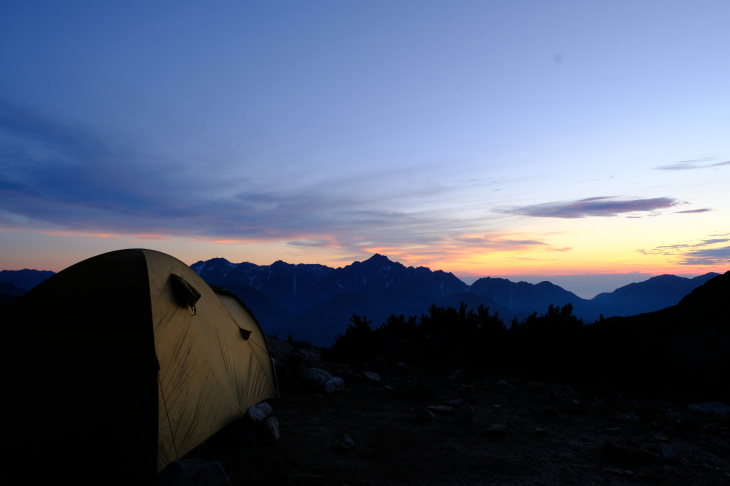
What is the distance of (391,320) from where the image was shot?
1891 cm

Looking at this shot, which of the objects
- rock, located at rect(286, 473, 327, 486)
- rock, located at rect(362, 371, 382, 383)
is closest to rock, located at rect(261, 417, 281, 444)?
rock, located at rect(286, 473, 327, 486)

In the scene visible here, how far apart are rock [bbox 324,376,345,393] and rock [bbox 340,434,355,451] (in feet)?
11.5

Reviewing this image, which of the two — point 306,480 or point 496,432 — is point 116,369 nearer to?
point 306,480

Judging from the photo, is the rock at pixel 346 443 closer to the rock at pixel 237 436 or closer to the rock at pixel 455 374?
the rock at pixel 237 436

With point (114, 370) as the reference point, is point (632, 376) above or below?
below

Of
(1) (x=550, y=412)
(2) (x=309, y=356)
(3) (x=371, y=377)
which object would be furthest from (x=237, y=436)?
(2) (x=309, y=356)

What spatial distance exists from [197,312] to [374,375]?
6.02 meters

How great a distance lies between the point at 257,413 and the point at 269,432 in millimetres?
437

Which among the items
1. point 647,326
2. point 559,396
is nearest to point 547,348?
point 559,396

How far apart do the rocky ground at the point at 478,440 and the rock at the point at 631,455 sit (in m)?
0.02

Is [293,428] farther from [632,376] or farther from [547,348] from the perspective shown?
[632,376]

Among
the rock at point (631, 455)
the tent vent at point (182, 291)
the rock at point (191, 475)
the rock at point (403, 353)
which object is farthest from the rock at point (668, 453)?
the rock at point (403, 353)

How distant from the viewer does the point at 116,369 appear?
6219 mm

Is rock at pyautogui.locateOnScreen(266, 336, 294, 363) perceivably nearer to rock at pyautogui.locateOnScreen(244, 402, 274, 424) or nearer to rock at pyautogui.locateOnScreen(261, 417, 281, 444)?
rock at pyautogui.locateOnScreen(244, 402, 274, 424)
